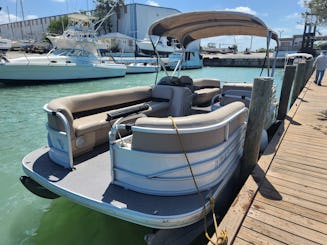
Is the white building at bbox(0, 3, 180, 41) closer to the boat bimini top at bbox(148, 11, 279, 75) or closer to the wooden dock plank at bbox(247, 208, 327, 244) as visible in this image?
the boat bimini top at bbox(148, 11, 279, 75)

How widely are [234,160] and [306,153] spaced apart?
1.58 meters

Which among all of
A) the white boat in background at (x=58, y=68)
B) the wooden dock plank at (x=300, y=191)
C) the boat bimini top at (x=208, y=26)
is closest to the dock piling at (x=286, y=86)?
the boat bimini top at (x=208, y=26)

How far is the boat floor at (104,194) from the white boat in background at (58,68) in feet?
55.0

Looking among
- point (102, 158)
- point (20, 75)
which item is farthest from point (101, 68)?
point (102, 158)

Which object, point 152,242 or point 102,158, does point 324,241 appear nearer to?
point 152,242

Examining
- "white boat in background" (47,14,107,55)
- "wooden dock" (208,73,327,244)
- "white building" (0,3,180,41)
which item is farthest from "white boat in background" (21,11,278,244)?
"white building" (0,3,180,41)

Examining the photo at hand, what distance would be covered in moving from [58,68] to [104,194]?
18.6 meters

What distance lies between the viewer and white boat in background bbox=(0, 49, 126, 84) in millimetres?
17272

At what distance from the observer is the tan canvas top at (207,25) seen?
15.0 feet

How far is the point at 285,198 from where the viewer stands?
2.99m

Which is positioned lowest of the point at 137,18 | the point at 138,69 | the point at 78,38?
the point at 138,69

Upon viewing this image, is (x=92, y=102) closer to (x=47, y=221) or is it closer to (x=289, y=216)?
(x=47, y=221)

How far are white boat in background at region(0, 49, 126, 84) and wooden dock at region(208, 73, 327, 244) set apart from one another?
18.1m

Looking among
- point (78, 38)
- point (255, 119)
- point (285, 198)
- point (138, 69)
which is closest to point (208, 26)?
point (255, 119)
